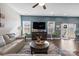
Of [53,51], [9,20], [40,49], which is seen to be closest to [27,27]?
[9,20]

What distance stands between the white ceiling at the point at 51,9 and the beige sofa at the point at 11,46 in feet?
1.49

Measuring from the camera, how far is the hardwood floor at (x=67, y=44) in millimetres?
2180

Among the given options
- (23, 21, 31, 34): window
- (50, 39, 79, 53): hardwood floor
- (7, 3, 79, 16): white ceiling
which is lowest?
(50, 39, 79, 53): hardwood floor

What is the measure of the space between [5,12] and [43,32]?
67 cm

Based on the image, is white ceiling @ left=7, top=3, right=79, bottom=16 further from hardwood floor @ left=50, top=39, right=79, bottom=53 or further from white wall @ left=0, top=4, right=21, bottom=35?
hardwood floor @ left=50, top=39, right=79, bottom=53

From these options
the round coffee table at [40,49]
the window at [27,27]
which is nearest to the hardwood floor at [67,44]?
the round coffee table at [40,49]

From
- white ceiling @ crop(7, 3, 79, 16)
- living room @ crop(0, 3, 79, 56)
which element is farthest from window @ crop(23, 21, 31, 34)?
white ceiling @ crop(7, 3, 79, 16)

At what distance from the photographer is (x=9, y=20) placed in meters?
2.22

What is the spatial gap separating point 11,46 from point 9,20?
41cm

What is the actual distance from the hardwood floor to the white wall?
2.12ft

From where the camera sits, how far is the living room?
219cm

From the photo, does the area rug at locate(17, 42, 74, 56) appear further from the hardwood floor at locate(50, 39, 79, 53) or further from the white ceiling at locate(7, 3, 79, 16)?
the white ceiling at locate(7, 3, 79, 16)

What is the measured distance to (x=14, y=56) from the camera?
2.25 m

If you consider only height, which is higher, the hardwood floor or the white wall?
the white wall
